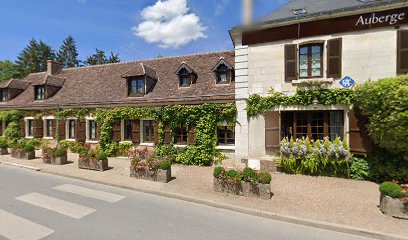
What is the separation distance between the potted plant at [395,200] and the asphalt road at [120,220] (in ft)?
5.55

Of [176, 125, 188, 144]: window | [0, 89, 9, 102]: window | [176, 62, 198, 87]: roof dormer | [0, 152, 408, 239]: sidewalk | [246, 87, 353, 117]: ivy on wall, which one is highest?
[176, 62, 198, 87]: roof dormer

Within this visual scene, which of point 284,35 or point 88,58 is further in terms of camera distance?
point 88,58

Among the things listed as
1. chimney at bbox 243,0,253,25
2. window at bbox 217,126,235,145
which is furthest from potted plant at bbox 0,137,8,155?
chimney at bbox 243,0,253,25

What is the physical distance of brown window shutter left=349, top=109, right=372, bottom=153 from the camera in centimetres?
870

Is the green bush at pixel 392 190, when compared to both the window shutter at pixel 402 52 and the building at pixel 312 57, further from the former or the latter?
the window shutter at pixel 402 52

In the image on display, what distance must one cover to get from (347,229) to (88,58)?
171 ft

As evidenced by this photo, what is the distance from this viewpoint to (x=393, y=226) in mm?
5230

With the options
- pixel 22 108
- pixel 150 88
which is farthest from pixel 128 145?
pixel 22 108

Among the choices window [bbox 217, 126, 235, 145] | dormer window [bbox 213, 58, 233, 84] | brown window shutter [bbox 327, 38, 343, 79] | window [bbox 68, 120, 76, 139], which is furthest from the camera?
window [bbox 68, 120, 76, 139]

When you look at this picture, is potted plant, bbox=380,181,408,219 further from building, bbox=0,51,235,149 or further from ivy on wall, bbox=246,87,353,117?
building, bbox=0,51,235,149

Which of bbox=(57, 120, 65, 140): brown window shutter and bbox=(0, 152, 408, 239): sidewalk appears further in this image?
bbox=(57, 120, 65, 140): brown window shutter

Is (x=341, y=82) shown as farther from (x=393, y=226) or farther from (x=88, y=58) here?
(x=88, y=58)

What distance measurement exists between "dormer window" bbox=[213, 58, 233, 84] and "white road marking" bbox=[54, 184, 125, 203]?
8.59 meters

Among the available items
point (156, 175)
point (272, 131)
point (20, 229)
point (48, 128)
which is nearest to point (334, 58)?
point (272, 131)
